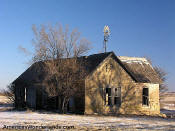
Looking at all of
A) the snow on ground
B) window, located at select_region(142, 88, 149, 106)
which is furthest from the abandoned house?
the snow on ground

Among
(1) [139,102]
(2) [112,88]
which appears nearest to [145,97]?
(1) [139,102]

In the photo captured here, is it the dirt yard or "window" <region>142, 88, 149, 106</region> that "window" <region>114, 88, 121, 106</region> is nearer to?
"window" <region>142, 88, 149, 106</region>

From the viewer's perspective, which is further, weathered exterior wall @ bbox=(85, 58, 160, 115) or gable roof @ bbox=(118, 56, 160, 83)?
gable roof @ bbox=(118, 56, 160, 83)

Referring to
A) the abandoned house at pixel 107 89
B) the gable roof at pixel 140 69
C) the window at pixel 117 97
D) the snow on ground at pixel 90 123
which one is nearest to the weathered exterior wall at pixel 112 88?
the abandoned house at pixel 107 89

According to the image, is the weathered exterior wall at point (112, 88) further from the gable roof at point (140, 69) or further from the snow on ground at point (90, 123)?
the snow on ground at point (90, 123)

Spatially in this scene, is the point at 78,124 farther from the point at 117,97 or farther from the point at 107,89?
the point at 117,97

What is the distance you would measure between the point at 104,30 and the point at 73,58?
8586 millimetres

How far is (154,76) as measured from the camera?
29.2 metres

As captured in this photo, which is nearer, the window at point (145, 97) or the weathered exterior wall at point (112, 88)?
the weathered exterior wall at point (112, 88)

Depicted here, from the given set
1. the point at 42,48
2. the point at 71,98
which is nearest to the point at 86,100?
the point at 71,98

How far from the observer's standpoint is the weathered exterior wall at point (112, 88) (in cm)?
2403

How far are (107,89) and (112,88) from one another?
42cm

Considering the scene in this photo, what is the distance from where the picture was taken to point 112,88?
25.2 m

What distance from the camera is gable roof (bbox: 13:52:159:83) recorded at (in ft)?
82.6
